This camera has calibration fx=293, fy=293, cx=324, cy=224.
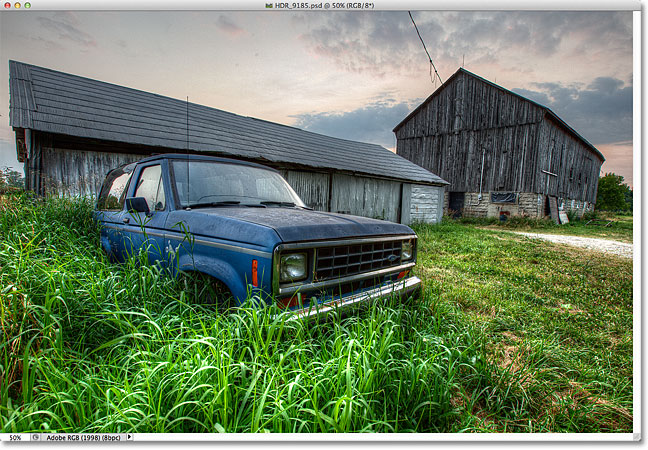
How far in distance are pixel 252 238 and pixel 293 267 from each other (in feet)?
1.06

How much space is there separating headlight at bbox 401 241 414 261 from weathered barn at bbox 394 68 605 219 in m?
15.6

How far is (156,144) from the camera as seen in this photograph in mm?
7289

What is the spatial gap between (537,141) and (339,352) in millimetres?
18662

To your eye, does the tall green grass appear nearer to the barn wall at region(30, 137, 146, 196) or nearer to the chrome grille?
the chrome grille

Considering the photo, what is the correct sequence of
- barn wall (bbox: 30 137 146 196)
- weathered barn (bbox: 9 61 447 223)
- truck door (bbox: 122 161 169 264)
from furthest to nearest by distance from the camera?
1. weathered barn (bbox: 9 61 447 223)
2. barn wall (bbox: 30 137 146 196)
3. truck door (bbox: 122 161 169 264)

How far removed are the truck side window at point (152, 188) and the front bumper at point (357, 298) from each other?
1.67 meters

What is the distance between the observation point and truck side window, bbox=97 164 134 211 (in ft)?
11.1

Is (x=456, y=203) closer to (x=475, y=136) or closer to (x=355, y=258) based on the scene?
(x=475, y=136)

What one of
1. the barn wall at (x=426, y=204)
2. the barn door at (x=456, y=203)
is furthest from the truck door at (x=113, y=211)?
the barn door at (x=456, y=203)

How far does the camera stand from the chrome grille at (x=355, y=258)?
2059mm

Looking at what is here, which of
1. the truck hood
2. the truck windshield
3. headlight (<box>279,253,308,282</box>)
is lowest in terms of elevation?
headlight (<box>279,253,308,282</box>)

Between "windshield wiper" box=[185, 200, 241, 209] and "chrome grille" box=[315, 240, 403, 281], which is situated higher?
"windshield wiper" box=[185, 200, 241, 209]

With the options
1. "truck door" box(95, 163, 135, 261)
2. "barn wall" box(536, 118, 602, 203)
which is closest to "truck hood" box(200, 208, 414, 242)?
"truck door" box(95, 163, 135, 261)

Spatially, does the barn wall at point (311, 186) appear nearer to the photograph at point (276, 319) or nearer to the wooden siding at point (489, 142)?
the photograph at point (276, 319)
